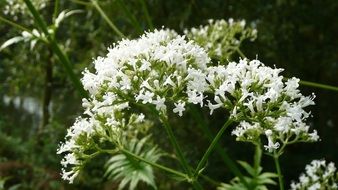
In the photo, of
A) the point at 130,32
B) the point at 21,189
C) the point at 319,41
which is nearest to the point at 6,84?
the point at 21,189

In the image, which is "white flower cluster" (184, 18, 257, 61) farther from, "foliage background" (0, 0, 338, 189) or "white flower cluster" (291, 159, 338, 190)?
"foliage background" (0, 0, 338, 189)

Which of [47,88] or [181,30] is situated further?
[47,88]

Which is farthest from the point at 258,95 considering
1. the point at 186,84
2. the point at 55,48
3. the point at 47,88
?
the point at 47,88

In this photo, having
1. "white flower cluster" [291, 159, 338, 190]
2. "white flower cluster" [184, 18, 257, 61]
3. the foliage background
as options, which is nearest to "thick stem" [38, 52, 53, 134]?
the foliage background

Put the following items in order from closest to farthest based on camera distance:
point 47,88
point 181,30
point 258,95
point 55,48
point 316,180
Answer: point 258,95 < point 55,48 < point 316,180 < point 181,30 < point 47,88

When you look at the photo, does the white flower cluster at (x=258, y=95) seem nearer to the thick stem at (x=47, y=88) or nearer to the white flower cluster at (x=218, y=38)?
the white flower cluster at (x=218, y=38)

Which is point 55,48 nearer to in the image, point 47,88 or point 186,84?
point 186,84

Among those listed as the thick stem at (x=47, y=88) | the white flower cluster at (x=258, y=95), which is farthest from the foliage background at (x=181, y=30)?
the white flower cluster at (x=258, y=95)

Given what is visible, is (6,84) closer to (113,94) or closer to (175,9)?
(175,9)
